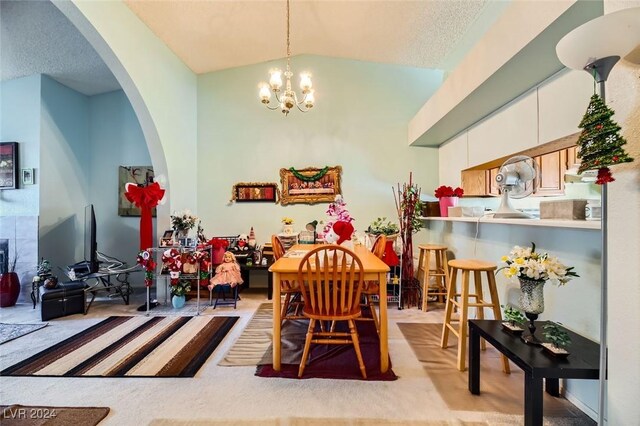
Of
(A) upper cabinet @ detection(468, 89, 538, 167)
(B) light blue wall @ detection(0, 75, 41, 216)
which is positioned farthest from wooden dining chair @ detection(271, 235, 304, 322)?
(B) light blue wall @ detection(0, 75, 41, 216)

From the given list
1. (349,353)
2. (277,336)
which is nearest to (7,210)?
(277,336)

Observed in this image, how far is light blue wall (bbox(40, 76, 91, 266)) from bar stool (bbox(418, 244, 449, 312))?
16.4 feet

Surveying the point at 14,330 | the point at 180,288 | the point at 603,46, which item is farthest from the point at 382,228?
the point at 14,330

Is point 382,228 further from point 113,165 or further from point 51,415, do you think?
point 113,165

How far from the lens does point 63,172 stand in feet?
12.7

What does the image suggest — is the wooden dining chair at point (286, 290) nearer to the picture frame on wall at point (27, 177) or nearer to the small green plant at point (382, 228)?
the small green plant at point (382, 228)

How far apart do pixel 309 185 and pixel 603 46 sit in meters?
3.53

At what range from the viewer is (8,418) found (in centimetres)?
152

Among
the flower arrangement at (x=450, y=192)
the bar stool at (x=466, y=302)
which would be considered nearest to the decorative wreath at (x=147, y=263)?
the bar stool at (x=466, y=302)

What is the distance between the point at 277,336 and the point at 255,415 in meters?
0.50

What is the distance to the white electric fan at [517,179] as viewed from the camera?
2.02m

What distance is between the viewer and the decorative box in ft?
4.95

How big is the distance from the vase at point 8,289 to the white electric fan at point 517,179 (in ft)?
18.6

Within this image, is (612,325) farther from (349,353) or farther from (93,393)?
(93,393)
